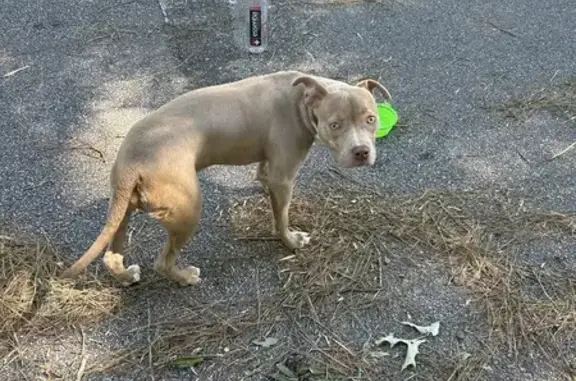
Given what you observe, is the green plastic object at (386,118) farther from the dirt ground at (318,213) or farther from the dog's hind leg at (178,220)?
the dog's hind leg at (178,220)

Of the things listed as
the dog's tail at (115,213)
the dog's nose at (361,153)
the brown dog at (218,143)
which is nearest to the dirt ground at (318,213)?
the brown dog at (218,143)

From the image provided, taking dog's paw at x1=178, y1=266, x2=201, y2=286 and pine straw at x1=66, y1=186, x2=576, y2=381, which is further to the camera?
dog's paw at x1=178, y1=266, x2=201, y2=286

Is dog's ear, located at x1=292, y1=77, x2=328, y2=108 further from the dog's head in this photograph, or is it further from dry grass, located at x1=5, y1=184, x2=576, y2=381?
dry grass, located at x1=5, y1=184, x2=576, y2=381

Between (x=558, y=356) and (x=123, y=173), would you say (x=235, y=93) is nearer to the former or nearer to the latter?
(x=123, y=173)

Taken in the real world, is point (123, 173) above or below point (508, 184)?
above

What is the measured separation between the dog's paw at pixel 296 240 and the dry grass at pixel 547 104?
77.8 inches

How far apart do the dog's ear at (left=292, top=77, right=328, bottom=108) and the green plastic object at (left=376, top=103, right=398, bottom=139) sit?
1.39 metres

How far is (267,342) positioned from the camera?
3.13 m

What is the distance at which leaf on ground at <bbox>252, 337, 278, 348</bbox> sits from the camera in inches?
123

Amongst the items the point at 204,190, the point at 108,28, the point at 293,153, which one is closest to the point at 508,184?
the point at 293,153

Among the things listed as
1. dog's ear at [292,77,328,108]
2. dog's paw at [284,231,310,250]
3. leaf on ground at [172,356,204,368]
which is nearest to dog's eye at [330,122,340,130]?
dog's ear at [292,77,328,108]

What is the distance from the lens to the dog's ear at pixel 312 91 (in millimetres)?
3055

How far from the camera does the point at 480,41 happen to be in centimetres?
552

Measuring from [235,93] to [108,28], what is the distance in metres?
2.85
